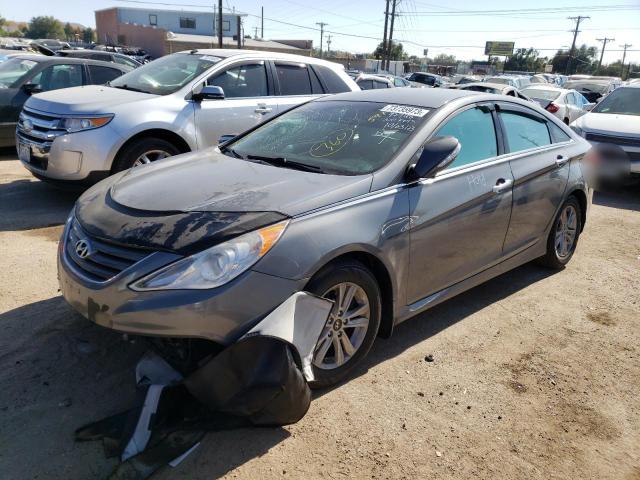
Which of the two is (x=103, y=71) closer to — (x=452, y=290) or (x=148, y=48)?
(x=452, y=290)

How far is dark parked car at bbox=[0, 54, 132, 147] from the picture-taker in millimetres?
8320

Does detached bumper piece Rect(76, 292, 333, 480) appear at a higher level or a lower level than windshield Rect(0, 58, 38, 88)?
lower

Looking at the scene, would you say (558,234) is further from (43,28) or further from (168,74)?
(43,28)

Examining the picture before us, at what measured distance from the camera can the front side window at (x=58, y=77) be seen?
8625mm

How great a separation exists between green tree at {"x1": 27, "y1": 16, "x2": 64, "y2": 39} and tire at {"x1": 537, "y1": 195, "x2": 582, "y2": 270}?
108358 mm

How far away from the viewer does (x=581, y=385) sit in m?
3.34

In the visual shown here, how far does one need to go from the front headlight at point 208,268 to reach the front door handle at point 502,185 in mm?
2085

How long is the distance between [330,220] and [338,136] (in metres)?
1.03

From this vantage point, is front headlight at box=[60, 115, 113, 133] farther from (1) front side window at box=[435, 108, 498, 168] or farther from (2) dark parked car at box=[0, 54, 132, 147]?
(1) front side window at box=[435, 108, 498, 168]

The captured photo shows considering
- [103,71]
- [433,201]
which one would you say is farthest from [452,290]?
[103,71]

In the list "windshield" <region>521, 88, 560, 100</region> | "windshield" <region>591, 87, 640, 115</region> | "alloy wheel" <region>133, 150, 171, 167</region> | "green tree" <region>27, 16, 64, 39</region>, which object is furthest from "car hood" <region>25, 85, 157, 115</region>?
"green tree" <region>27, 16, 64, 39</region>

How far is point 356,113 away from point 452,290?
1.46 metres

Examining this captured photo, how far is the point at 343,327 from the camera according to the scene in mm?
3080

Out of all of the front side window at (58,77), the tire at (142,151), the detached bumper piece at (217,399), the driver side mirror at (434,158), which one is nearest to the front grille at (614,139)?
the driver side mirror at (434,158)
